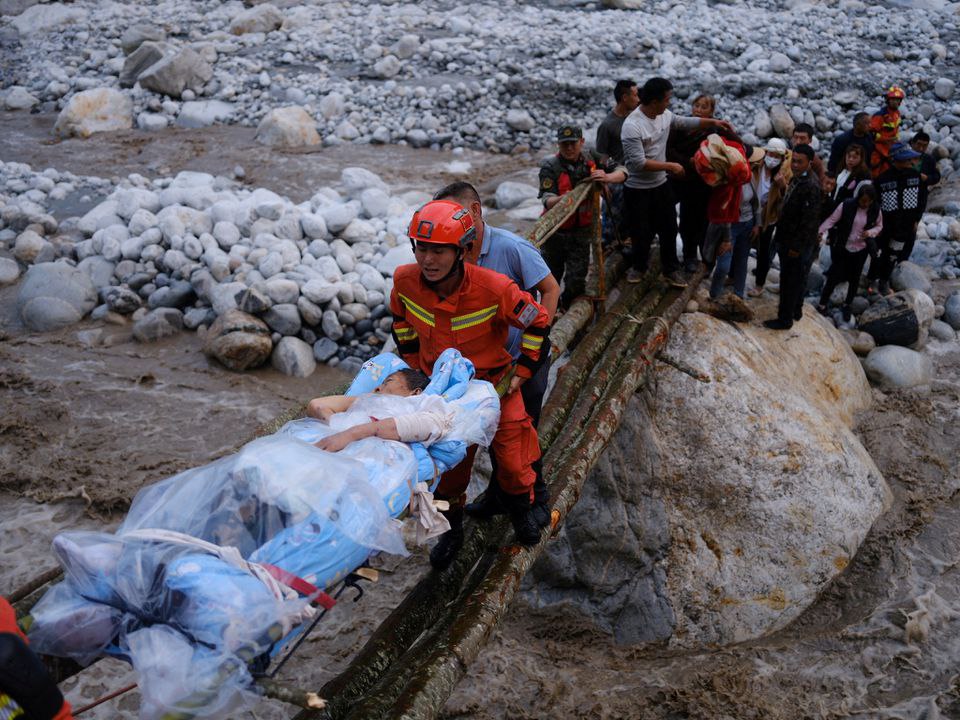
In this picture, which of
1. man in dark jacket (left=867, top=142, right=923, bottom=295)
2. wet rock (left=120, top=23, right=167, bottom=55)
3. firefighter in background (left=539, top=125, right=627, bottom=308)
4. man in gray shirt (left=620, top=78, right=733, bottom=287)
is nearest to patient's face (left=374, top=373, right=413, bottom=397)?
firefighter in background (left=539, top=125, right=627, bottom=308)

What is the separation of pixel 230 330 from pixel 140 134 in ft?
23.2

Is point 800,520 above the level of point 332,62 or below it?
below

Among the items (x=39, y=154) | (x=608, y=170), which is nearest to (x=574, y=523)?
(x=608, y=170)

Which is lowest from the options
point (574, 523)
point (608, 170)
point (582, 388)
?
point (574, 523)

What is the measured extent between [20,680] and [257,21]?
16.1m

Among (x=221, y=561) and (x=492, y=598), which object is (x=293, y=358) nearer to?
(x=492, y=598)

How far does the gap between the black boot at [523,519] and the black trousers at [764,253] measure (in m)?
4.00

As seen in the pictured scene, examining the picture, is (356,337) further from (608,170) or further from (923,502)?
(923,502)

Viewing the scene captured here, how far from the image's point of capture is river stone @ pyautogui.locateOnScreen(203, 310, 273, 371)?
299 inches

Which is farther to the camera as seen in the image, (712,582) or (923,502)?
(923,502)

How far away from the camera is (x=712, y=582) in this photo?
16.5ft

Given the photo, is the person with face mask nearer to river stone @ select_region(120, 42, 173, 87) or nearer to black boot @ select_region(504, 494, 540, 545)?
black boot @ select_region(504, 494, 540, 545)

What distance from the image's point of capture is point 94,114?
13.2 meters

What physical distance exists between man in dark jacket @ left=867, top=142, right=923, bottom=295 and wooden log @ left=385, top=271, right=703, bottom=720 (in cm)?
400
